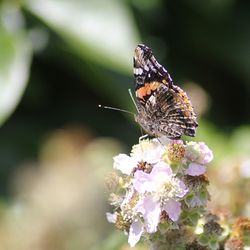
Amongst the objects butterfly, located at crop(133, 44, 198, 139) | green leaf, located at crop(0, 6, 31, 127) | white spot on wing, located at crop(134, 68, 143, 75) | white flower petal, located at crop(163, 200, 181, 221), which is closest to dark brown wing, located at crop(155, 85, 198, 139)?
butterfly, located at crop(133, 44, 198, 139)

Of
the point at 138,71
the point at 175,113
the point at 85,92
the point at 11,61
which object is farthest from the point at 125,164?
the point at 85,92

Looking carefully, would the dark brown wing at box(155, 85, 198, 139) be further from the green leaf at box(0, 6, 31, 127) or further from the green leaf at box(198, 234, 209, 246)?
the green leaf at box(0, 6, 31, 127)

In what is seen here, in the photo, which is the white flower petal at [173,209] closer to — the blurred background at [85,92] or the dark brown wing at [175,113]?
the dark brown wing at [175,113]

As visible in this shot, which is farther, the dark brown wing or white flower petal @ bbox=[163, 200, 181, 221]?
the dark brown wing

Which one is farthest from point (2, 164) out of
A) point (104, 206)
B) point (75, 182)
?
point (104, 206)

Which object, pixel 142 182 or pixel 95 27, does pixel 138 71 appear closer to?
pixel 142 182

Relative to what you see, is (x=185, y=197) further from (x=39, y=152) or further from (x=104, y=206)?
(x=39, y=152)
